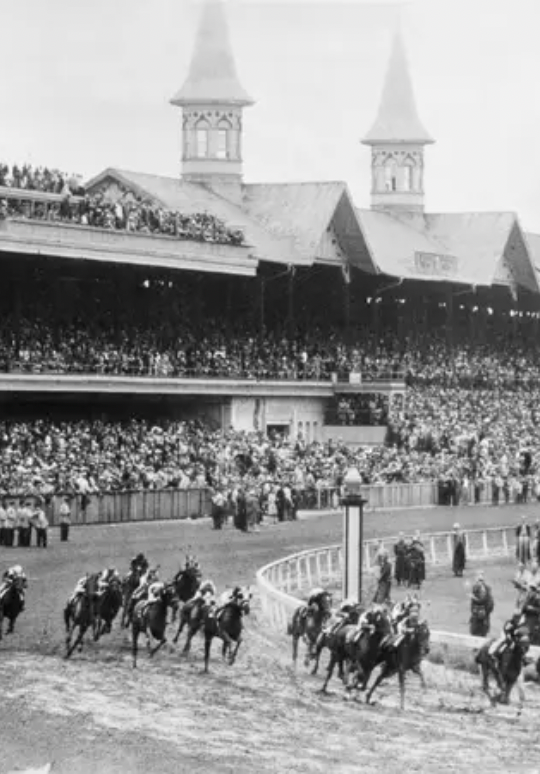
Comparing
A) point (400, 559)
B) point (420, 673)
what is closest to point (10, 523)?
point (400, 559)

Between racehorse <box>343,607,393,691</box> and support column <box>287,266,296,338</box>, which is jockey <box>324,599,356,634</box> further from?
support column <box>287,266,296,338</box>

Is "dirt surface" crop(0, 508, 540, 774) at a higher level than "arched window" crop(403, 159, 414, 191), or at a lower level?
lower

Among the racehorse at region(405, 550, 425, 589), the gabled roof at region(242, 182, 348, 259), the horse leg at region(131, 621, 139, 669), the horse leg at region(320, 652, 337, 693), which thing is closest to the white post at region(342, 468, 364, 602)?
the horse leg at region(131, 621, 139, 669)

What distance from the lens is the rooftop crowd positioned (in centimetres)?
4184

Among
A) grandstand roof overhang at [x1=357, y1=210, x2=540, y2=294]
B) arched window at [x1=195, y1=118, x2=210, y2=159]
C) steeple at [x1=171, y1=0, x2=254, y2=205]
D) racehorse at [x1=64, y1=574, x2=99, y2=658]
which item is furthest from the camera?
arched window at [x1=195, y1=118, x2=210, y2=159]

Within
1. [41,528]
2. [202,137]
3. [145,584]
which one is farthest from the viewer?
[202,137]

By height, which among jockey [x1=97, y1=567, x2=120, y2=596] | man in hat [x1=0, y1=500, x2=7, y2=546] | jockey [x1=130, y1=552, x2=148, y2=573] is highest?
man in hat [x1=0, y1=500, x2=7, y2=546]

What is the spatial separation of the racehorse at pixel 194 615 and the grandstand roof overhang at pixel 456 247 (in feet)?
118

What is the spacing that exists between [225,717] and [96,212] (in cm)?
2570

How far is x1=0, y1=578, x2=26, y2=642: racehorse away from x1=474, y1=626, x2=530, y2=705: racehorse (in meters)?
5.87

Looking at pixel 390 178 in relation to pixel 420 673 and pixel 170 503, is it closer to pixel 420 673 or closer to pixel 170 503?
pixel 170 503

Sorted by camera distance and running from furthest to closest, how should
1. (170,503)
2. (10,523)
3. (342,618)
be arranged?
1. (170,503)
2. (10,523)
3. (342,618)

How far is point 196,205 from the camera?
5350cm

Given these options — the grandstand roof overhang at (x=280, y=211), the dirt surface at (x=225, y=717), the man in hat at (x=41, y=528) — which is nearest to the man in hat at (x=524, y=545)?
the dirt surface at (x=225, y=717)
